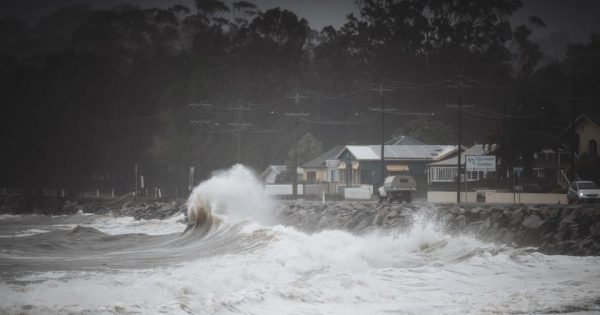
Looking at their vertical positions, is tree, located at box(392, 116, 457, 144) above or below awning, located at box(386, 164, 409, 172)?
above

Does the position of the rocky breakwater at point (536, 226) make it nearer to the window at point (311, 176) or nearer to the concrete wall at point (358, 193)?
the concrete wall at point (358, 193)

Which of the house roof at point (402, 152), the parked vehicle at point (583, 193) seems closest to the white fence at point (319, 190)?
the house roof at point (402, 152)

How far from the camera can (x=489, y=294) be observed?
19.8 metres

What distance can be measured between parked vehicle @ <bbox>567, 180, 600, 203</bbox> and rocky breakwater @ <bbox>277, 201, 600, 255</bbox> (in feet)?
20.4

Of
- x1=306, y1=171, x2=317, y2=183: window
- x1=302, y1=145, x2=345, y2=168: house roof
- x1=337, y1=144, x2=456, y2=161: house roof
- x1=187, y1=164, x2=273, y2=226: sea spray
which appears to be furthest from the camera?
x1=306, y1=171, x2=317, y2=183: window

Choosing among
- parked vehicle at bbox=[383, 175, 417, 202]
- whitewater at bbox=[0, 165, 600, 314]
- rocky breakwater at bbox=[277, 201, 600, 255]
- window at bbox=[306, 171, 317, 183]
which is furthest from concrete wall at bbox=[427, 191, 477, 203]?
window at bbox=[306, 171, 317, 183]

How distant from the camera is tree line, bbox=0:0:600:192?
9219 cm

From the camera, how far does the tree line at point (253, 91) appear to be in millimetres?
92188

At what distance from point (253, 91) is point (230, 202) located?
178 ft

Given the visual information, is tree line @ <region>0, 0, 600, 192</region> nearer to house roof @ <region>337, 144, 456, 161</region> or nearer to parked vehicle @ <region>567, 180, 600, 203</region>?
house roof @ <region>337, 144, 456, 161</region>

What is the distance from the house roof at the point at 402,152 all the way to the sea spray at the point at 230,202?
2475 centimetres

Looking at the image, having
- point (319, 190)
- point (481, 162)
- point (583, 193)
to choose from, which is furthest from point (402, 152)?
point (583, 193)

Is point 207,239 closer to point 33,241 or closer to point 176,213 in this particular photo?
point 33,241

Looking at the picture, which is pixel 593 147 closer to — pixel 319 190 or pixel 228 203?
pixel 319 190
